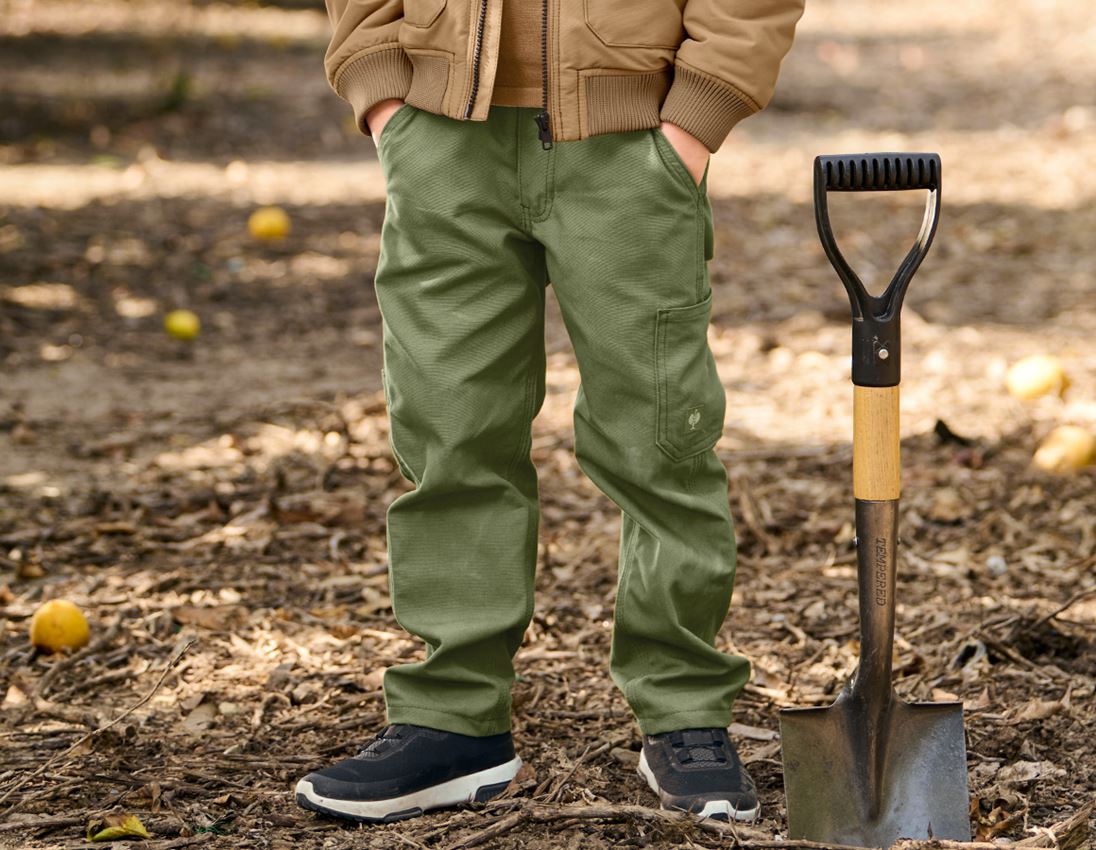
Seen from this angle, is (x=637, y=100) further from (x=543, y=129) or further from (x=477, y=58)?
(x=477, y=58)

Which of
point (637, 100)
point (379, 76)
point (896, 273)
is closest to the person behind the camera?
point (896, 273)

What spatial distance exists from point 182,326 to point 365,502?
201cm

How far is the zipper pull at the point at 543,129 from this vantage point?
2.40 meters

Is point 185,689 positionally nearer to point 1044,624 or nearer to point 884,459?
point 884,459

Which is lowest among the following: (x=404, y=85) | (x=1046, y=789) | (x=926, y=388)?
(x=1046, y=789)

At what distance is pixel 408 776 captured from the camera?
8.49 feet

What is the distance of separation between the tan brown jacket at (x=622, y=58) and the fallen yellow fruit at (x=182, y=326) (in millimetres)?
3662

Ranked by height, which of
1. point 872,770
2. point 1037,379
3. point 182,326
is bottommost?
point 872,770

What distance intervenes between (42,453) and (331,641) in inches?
70.5

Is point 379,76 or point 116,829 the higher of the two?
point 379,76

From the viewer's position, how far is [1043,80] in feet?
39.7

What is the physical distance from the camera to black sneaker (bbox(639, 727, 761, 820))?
8.20ft

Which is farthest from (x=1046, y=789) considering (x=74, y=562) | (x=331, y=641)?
(x=74, y=562)

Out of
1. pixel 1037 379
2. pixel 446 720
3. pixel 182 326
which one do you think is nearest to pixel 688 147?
pixel 446 720
